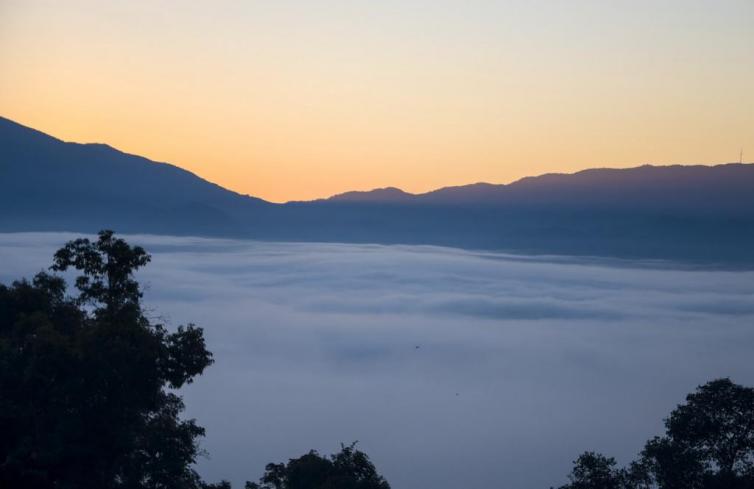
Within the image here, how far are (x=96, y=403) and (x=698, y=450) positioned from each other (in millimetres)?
9176

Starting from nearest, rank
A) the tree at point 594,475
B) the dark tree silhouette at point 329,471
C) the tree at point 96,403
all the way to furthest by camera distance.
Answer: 1. the tree at point 96,403
2. the dark tree silhouette at point 329,471
3. the tree at point 594,475

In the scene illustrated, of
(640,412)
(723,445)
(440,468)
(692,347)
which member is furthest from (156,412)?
(692,347)

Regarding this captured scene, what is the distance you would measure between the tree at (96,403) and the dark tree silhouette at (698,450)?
20.6 ft

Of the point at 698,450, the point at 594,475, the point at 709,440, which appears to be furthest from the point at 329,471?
the point at 709,440

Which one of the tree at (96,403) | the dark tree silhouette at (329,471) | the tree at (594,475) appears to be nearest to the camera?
the tree at (96,403)

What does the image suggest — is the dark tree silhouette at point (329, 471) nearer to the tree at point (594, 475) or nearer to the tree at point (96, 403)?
the tree at point (96, 403)

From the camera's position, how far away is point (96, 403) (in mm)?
10125

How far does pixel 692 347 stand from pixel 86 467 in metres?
86.3

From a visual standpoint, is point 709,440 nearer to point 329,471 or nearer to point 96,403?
point 329,471

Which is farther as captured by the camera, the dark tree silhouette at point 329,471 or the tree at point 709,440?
the tree at point 709,440

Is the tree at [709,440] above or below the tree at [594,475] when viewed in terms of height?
above

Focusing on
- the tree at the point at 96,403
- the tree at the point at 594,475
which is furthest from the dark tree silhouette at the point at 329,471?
the tree at the point at 594,475

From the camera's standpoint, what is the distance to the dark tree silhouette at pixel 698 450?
11.4m

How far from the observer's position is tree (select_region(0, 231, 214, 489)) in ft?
32.2
